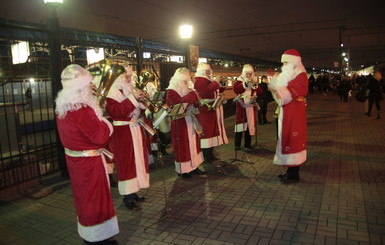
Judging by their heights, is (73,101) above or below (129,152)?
above

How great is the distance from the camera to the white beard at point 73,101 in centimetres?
332

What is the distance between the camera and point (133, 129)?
15.7 ft

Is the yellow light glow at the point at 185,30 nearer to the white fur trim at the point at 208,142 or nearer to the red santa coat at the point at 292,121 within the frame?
the white fur trim at the point at 208,142

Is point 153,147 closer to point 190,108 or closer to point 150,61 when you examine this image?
point 190,108

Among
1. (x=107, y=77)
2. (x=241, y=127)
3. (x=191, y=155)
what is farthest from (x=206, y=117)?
(x=107, y=77)

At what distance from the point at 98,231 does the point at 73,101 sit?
4.94 ft

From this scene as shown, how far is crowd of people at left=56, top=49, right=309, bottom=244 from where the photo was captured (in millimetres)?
3396

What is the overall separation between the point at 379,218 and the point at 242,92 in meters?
4.62

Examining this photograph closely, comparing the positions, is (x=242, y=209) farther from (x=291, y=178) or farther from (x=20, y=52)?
(x=20, y=52)

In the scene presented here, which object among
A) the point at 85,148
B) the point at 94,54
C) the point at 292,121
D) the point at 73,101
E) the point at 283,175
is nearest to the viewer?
the point at 73,101

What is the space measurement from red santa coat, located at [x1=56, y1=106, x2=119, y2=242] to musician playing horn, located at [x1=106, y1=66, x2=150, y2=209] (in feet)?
3.67

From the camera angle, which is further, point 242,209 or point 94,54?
point 94,54

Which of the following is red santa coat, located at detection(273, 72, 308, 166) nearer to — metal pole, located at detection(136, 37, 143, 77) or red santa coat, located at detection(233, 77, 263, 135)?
red santa coat, located at detection(233, 77, 263, 135)

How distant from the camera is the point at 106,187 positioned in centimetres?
357
